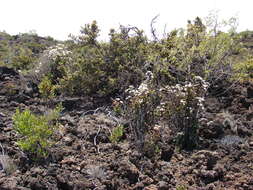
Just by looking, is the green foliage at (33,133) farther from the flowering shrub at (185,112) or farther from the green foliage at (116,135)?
the flowering shrub at (185,112)

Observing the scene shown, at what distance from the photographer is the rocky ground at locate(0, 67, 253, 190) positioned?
4.20 metres

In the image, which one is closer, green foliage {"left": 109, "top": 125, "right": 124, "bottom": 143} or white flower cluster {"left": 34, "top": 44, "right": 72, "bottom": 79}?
green foliage {"left": 109, "top": 125, "right": 124, "bottom": 143}

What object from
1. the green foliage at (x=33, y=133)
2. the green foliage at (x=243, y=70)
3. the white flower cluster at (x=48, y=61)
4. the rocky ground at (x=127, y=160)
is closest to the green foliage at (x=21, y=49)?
the white flower cluster at (x=48, y=61)

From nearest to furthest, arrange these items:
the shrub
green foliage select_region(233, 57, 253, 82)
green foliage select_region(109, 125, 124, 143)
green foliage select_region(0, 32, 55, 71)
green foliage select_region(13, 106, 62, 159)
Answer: the shrub
green foliage select_region(13, 106, 62, 159)
green foliage select_region(109, 125, 124, 143)
green foliage select_region(233, 57, 253, 82)
green foliage select_region(0, 32, 55, 71)

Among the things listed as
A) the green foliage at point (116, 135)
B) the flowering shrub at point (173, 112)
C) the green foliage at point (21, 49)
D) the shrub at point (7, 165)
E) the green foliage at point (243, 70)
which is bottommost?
the shrub at point (7, 165)

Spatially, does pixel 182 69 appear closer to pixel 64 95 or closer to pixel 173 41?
pixel 173 41

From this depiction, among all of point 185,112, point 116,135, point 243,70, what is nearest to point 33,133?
point 116,135

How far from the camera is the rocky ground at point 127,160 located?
4.20m

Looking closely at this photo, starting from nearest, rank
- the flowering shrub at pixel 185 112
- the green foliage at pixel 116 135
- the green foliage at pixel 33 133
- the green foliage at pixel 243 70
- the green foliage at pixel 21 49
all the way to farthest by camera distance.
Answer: the green foliage at pixel 33 133, the green foliage at pixel 116 135, the flowering shrub at pixel 185 112, the green foliage at pixel 243 70, the green foliage at pixel 21 49

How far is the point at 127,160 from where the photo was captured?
4660mm

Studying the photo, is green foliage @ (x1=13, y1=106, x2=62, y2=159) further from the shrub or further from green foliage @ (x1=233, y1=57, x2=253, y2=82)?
green foliage @ (x1=233, y1=57, x2=253, y2=82)

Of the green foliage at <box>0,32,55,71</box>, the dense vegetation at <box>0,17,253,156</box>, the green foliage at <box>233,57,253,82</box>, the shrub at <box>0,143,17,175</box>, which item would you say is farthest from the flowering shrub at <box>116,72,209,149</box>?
the green foliage at <box>0,32,55,71</box>

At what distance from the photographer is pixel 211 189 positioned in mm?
4156

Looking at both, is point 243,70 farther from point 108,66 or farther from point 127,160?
point 127,160
